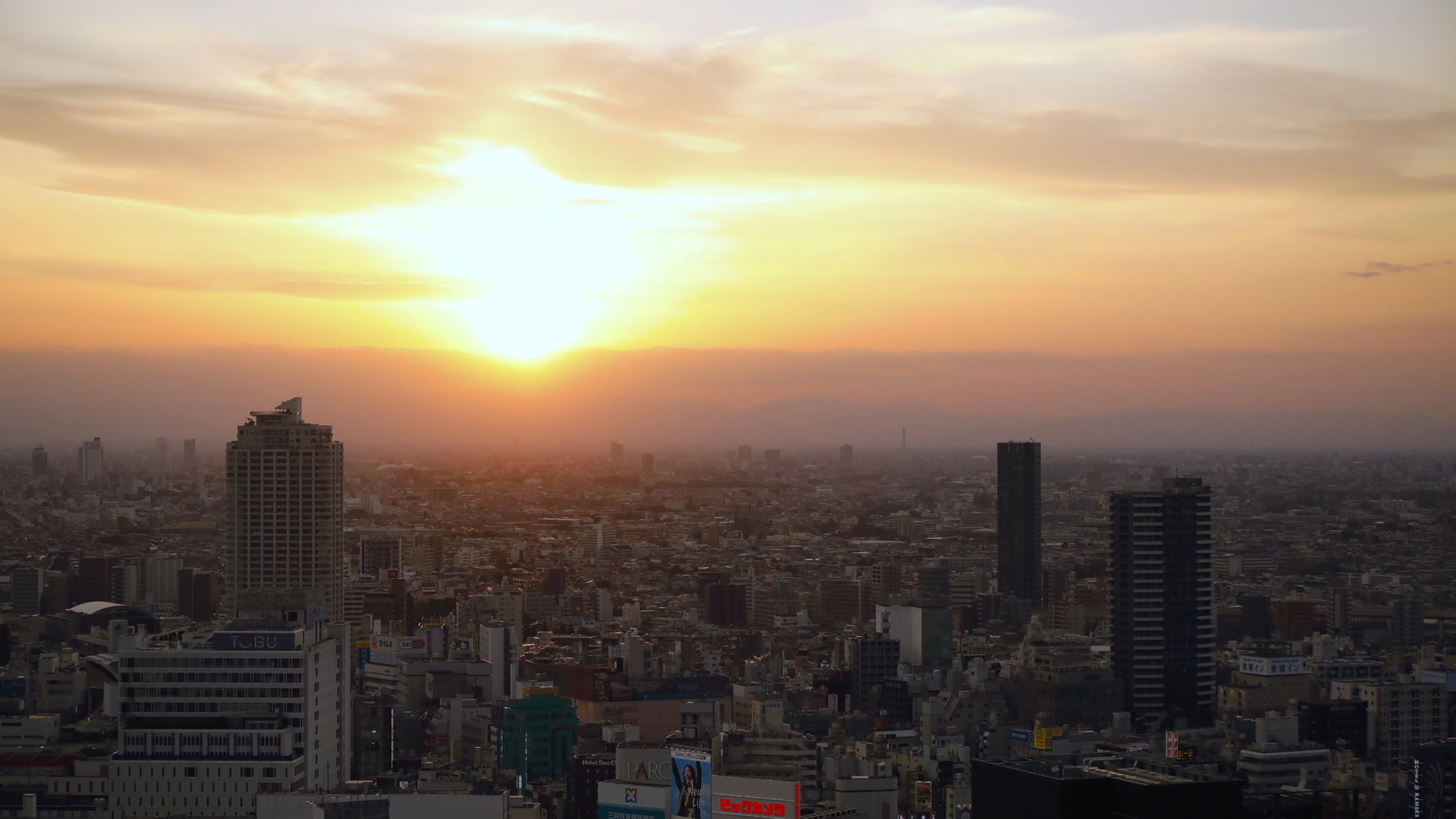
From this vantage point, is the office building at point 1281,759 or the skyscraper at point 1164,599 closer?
the office building at point 1281,759

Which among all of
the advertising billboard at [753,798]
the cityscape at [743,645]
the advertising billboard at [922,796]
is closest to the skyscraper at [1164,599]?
the cityscape at [743,645]

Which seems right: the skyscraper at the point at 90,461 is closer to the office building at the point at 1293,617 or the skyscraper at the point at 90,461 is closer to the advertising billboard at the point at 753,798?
the office building at the point at 1293,617

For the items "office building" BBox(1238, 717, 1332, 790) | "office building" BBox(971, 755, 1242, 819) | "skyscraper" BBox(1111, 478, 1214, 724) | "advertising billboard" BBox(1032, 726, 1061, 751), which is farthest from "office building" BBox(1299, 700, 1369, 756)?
"office building" BBox(971, 755, 1242, 819)

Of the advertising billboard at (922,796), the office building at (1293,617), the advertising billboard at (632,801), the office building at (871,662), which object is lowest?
the advertising billboard at (922,796)

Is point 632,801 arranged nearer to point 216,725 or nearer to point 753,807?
point 753,807

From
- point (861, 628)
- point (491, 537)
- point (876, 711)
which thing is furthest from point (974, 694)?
point (491, 537)
